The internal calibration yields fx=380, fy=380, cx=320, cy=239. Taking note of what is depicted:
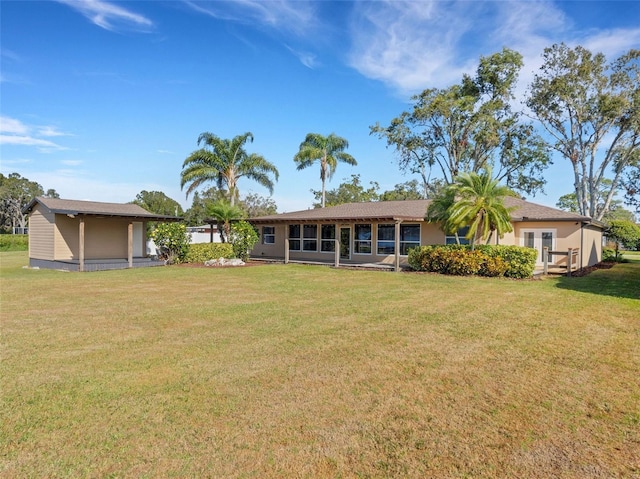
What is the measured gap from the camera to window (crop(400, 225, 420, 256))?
707 inches

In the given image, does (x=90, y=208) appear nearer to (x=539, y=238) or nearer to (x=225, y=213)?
(x=225, y=213)

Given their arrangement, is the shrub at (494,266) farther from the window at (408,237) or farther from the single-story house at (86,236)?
the single-story house at (86,236)

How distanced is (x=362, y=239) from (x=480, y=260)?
21.8 ft

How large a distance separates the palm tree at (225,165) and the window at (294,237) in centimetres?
549

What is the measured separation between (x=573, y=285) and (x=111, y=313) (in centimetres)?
1265

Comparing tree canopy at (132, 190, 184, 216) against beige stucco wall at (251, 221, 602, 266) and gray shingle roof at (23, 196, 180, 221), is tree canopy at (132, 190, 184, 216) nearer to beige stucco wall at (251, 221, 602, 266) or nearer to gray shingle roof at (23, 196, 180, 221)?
gray shingle roof at (23, 196, 180, 221)

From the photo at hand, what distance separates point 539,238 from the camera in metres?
17.5

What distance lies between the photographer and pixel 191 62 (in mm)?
15602

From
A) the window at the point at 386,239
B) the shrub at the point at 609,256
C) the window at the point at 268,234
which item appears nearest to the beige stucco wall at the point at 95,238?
the window at the point at 268,234

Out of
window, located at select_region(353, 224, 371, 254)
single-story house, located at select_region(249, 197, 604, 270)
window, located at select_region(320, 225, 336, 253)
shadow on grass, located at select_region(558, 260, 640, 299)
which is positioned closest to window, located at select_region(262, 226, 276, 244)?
single-story house, located at select_region(249, 197, 604, 270)

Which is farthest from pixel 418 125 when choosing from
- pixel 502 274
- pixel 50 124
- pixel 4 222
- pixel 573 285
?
pixel 4 222

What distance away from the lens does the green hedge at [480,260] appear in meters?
13.5

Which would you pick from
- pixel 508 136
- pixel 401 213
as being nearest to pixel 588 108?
pixel 508 136

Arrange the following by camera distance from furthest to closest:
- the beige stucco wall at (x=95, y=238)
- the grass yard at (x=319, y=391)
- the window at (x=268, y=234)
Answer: the window at (x=268, y=234) < the beige stucco wall at (x=95, y=238) < the grass yard at (x=319, y=391)
